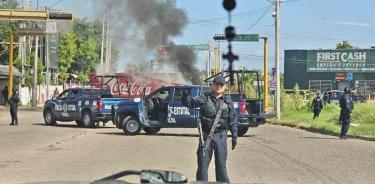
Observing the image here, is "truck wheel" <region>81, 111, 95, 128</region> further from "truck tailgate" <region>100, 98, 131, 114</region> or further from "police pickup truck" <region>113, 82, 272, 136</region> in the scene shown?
"police pickup truck" <region>113, 82, 272, 136</region>

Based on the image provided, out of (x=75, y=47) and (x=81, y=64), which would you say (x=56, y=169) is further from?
(x=81, y=64)

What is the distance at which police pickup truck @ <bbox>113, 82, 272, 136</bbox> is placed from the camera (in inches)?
869

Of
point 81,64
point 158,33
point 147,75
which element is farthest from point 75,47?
point 158,33

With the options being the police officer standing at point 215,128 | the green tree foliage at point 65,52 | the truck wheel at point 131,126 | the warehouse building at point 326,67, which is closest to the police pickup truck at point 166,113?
the truck wheel at point 131,126

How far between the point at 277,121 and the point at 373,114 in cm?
598

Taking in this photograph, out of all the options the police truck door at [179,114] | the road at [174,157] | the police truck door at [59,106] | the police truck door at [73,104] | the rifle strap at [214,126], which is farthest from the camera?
the police truck door at [59,106]

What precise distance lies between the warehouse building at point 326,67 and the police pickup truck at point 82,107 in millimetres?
56136

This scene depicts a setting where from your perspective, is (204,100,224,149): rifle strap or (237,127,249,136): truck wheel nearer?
(204,100,224,149): rifle strap

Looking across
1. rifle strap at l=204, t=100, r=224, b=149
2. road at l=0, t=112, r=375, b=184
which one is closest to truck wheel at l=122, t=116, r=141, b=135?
road at l=0, t=112, r=375, b=184

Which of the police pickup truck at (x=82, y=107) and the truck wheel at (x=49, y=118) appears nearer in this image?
the police pickup truck at (x=82, y=107)

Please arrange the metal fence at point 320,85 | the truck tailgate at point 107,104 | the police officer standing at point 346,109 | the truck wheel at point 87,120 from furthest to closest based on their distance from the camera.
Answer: the metal fence at point 320,85 < the truck wheel at point 87,120 < the truck tailgate at point 107,104 < the police officer standing at point 346,109

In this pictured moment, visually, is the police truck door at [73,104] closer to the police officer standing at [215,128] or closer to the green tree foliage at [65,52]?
the police officer standing at [215,128]

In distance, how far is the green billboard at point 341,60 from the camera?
272ft

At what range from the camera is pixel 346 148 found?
18156 mm
